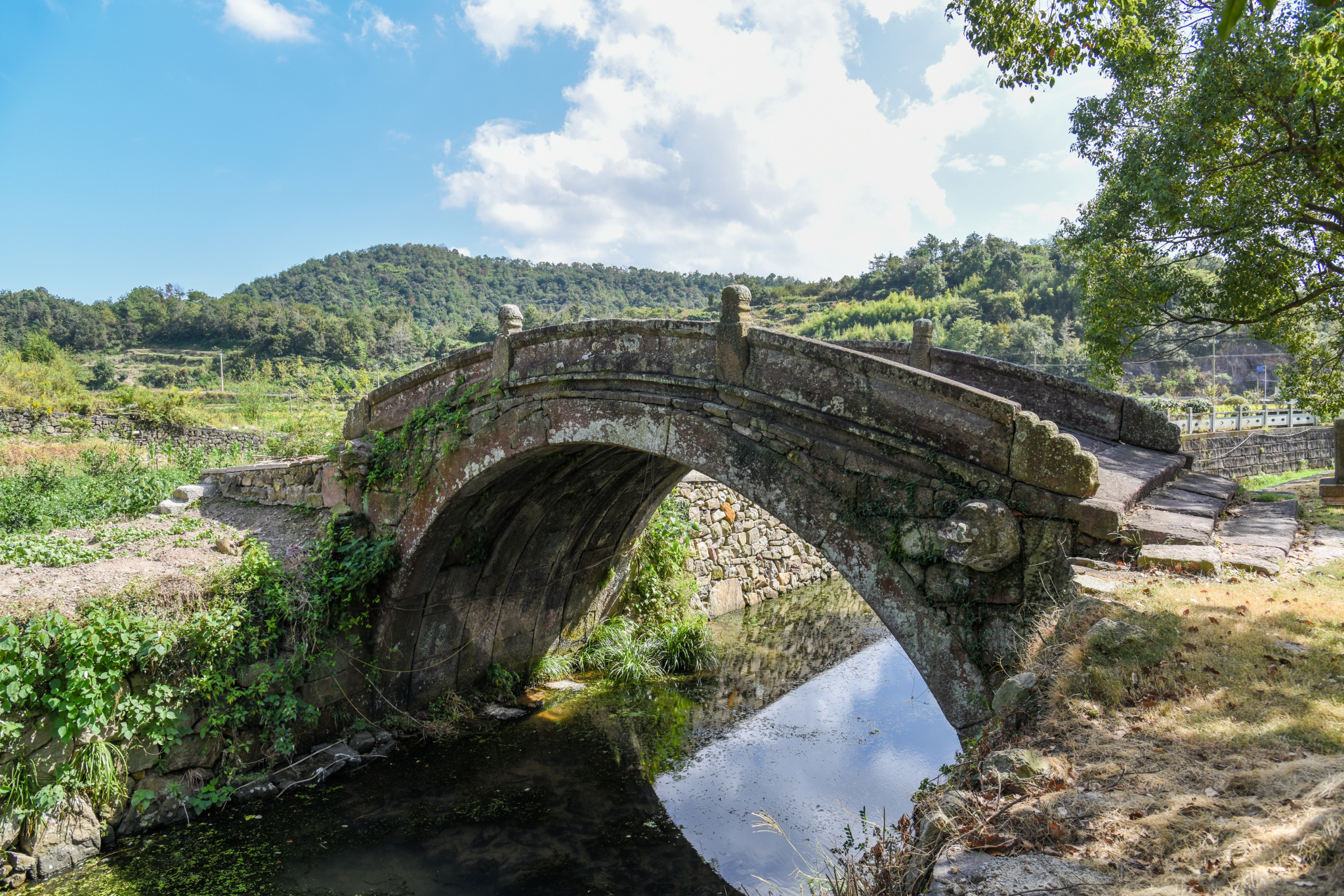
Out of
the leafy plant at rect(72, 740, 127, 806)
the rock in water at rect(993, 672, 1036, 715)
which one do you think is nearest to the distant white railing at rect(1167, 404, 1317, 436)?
the rock in water at rect(993, 672, 1036, 715)

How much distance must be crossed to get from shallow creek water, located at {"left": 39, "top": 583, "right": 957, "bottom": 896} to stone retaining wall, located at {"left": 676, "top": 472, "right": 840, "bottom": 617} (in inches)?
Result: 118

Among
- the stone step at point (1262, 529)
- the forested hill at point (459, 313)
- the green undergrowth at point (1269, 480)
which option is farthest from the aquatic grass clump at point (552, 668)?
the forested hill at point (459, 313)

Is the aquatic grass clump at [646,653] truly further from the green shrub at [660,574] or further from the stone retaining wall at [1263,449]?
the stone retaining wall at [1263,449]

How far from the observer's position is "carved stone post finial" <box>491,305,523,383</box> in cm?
747

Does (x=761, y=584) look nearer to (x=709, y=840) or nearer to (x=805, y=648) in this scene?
(x=805, y=648)

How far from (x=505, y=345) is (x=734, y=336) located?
2.75 metres

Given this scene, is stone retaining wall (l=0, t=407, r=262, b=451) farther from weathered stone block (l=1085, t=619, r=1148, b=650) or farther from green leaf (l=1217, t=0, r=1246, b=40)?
green leaf (l=1217, t=0, r=1246, b=40)

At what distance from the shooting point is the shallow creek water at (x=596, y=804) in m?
6.04

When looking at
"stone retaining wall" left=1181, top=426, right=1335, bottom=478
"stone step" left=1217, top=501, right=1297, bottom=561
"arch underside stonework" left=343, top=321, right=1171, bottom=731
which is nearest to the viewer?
"arch underside stonework" left=343, top=321, right=1171, bottom=731

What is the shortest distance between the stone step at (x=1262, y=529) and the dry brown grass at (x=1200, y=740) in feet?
2.02

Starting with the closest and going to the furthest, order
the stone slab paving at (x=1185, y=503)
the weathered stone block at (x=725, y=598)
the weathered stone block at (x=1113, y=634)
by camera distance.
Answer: the weathered stone block at (x=1113, y=634) < the stone slab paving at (x=1185, y=503) < the weathered stone block at (x=725, y=598)

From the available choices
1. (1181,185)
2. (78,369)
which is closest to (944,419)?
(1181,185)

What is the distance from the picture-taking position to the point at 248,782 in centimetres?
702

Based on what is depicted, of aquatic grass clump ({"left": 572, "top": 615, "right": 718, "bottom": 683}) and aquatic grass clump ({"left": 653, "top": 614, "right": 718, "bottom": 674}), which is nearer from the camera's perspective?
aquatic grass clump ({"left": 572, "top": 615, "right": 718, "bottom": 683})
